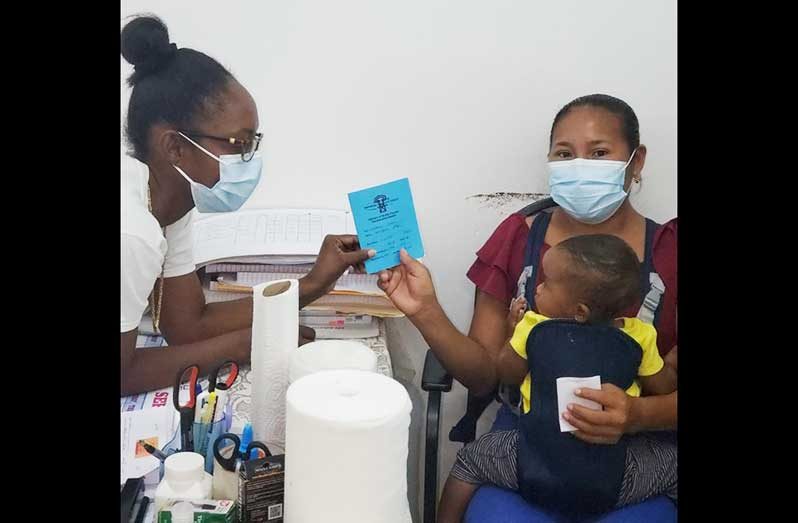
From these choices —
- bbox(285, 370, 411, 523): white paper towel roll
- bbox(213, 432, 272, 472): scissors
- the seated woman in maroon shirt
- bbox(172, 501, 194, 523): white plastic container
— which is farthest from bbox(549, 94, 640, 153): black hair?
bbox(172, 501, 194, 523): white plastic container

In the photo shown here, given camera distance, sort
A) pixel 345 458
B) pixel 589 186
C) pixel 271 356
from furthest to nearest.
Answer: pixel 589 186
pixel 271 356
pixel 345 458

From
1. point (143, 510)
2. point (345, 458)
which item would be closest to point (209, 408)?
point (143, 510)

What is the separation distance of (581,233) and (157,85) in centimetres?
91

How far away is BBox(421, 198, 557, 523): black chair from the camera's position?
4.53ft

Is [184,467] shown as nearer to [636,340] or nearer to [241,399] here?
[241,399]

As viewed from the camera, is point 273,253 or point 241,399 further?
point 273,253

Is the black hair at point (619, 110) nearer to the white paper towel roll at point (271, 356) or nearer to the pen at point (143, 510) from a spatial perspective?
the white paper towel roll at point (271, 356)

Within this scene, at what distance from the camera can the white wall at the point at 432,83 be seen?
1383 millimetres

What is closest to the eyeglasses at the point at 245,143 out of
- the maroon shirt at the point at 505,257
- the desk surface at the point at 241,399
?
the desk surface at the point at 241,399

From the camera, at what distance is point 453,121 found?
147cm

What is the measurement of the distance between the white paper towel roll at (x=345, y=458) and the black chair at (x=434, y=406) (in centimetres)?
44

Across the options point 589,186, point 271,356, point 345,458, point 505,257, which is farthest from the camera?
point 505,257

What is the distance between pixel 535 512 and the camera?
131cm
